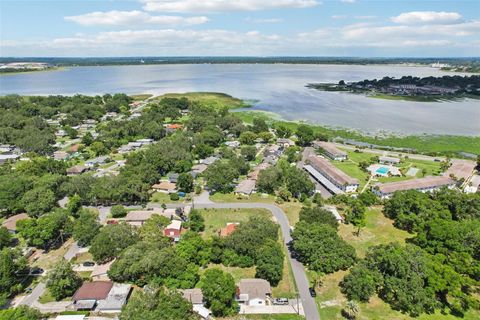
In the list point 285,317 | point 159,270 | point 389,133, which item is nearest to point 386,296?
point 285,317

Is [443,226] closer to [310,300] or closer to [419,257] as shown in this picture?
[419,257]

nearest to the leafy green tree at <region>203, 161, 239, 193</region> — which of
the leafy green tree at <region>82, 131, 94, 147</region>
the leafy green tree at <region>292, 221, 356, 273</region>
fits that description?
the leafy green tree at <region>292, 221, 356, 273</region>

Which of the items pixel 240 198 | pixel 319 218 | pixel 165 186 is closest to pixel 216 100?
pixel 165 186

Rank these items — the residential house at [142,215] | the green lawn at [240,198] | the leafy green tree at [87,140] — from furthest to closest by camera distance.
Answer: the leafy green tree at [87,140]
the green lawn at [240,198]
the residential house at [142,215]

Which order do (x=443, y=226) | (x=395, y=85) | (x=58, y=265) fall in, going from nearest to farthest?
(x=58, y=265) → (x=443, y=226) → (x=395, y=85)

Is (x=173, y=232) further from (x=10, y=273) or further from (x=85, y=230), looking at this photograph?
(x=10, y=273)

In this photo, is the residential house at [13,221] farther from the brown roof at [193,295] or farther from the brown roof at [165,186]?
the brown roof at [193,295]

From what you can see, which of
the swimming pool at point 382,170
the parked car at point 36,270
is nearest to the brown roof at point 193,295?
the parked car at point 36,270
